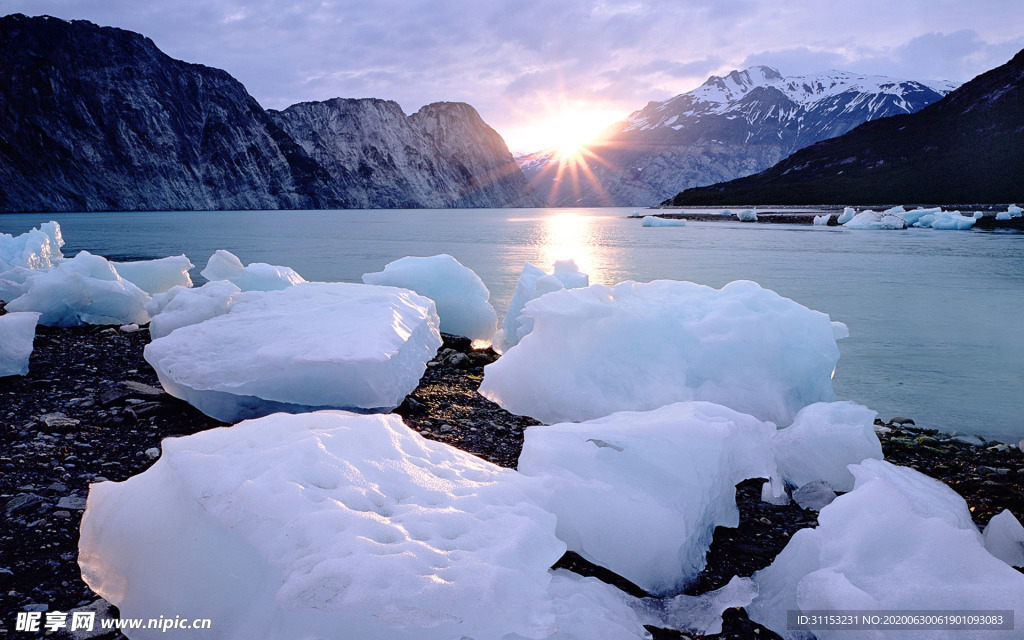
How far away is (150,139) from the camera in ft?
266

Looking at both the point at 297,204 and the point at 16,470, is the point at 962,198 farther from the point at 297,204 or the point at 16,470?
the point at 297,204

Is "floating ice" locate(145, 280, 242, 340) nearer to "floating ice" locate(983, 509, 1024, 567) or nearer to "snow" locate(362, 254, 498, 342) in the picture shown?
"snow" locate(362, 254, 498, 342)

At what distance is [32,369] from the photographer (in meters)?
5.33

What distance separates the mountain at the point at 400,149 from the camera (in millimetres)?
108375

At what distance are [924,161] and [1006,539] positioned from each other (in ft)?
307

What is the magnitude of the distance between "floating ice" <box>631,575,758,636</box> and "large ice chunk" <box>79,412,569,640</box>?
1.41 feet

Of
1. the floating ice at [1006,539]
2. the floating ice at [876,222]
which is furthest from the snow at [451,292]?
the floating ice at [876,222]

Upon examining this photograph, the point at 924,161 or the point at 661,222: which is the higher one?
the point at 924,161

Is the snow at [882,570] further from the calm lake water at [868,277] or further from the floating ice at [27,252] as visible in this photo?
the floating ice at [27,252]

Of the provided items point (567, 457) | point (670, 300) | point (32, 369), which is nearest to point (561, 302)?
point (670, 300)

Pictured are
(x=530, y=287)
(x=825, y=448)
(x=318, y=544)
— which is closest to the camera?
(x=318, y=544)

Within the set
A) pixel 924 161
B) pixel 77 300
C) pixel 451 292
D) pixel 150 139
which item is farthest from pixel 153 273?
pixel 924 161

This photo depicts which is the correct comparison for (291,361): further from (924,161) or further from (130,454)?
(924,161)

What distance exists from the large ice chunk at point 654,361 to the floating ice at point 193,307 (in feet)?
9.65
